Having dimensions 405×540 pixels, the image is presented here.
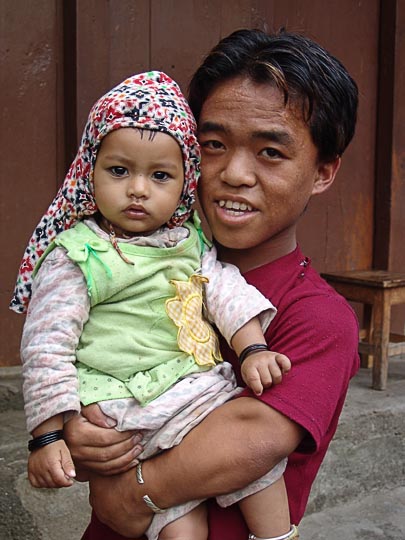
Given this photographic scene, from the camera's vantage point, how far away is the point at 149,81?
1842mm

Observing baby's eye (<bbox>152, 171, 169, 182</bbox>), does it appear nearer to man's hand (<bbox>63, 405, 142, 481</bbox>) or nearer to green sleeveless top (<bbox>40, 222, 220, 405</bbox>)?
green sleeveless top (<bbox>40, 222, 220, 405</bbox>)

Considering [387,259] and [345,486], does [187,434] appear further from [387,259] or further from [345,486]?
[387,259]

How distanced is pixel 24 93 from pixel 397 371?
2.76 m

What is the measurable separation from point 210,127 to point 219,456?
70 cm

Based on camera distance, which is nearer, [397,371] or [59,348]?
[59,348]

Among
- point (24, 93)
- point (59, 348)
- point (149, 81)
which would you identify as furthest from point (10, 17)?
point (59, 348)

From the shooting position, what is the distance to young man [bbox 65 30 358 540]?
5.51ft

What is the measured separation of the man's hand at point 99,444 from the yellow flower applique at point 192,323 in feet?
0.69

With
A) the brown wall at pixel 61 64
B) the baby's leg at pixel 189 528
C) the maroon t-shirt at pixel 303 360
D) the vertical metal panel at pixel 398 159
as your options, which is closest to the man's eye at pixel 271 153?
the maroon t-shirt at pixel 303 360

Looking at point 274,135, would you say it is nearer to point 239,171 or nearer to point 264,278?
point 239,171

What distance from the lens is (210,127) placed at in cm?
185

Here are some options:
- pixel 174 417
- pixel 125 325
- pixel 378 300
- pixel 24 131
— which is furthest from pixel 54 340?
pixel 378 300

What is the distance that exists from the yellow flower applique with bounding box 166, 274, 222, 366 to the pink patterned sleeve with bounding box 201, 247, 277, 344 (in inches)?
1.0

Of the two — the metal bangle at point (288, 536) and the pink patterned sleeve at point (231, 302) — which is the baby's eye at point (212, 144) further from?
the metal bangle at point (288, 536)
